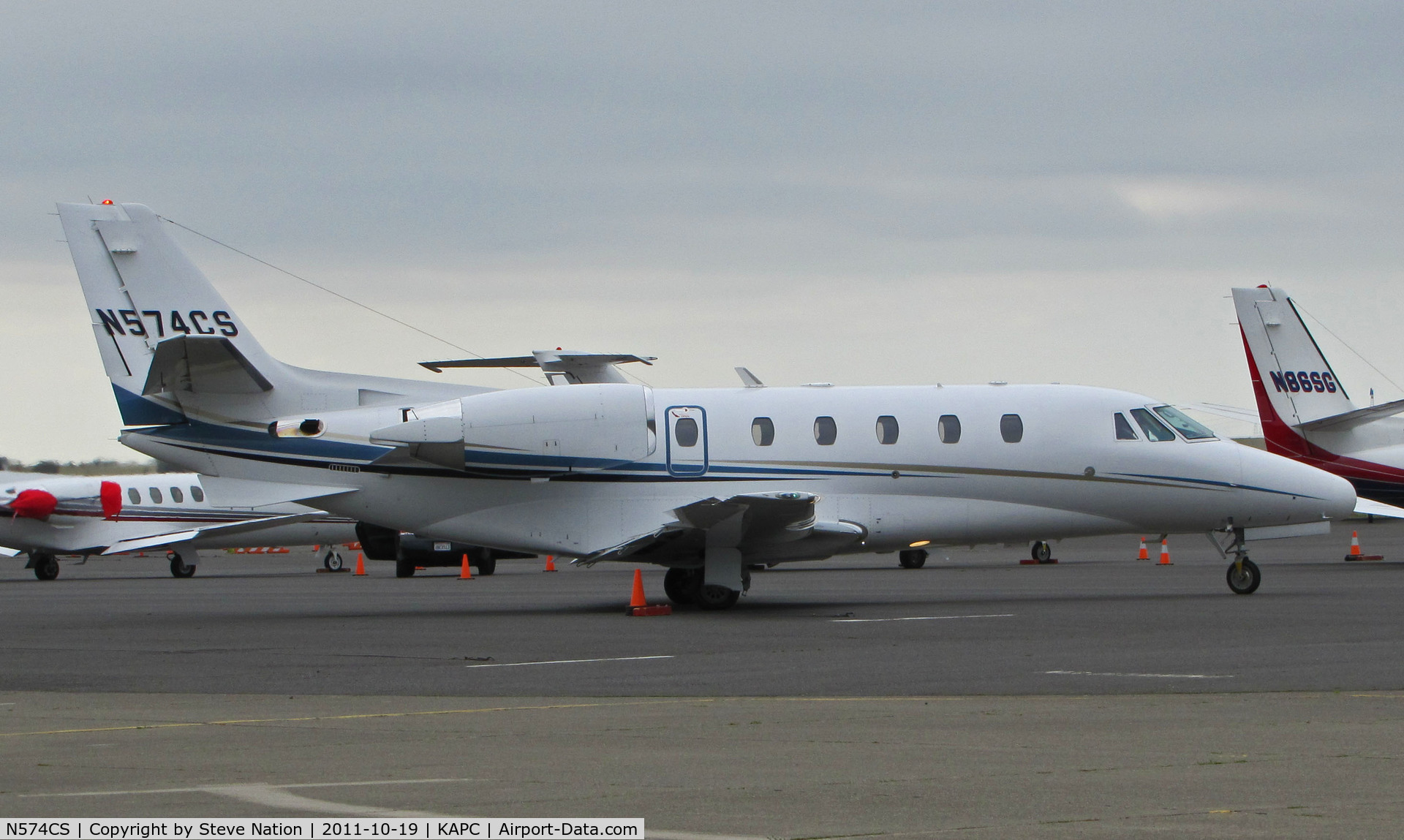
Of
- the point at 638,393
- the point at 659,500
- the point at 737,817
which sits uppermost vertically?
the point at 638,393

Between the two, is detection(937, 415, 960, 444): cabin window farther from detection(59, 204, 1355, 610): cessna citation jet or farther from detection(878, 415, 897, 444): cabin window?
detection(878, 415, 897, 444): cabin window

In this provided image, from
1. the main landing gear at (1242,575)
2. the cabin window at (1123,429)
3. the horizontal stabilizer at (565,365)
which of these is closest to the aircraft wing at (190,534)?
the horizontal stabilizer at (565,365)

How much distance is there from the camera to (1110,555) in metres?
48.3

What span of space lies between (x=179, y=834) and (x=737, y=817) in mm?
2417

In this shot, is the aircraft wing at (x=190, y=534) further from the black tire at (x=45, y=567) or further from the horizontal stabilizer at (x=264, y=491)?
the horizontal stabilizer at (x=264, y=491)

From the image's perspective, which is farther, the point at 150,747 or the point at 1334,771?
the point at 150,747

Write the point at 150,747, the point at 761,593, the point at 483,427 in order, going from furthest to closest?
the point at 761,593, the point at 483,427, the point at 150,747

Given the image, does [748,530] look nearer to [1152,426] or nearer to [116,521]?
[1152,426]

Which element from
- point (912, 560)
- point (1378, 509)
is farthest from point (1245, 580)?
point (912, 560)

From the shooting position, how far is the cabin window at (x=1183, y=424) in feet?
81.9

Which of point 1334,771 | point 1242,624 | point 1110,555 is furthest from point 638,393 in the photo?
point 1110,555

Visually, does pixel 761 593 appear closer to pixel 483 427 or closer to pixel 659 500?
pixel 659 500

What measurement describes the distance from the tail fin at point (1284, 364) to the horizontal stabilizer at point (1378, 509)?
254 cm

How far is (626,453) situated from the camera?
904 inches
